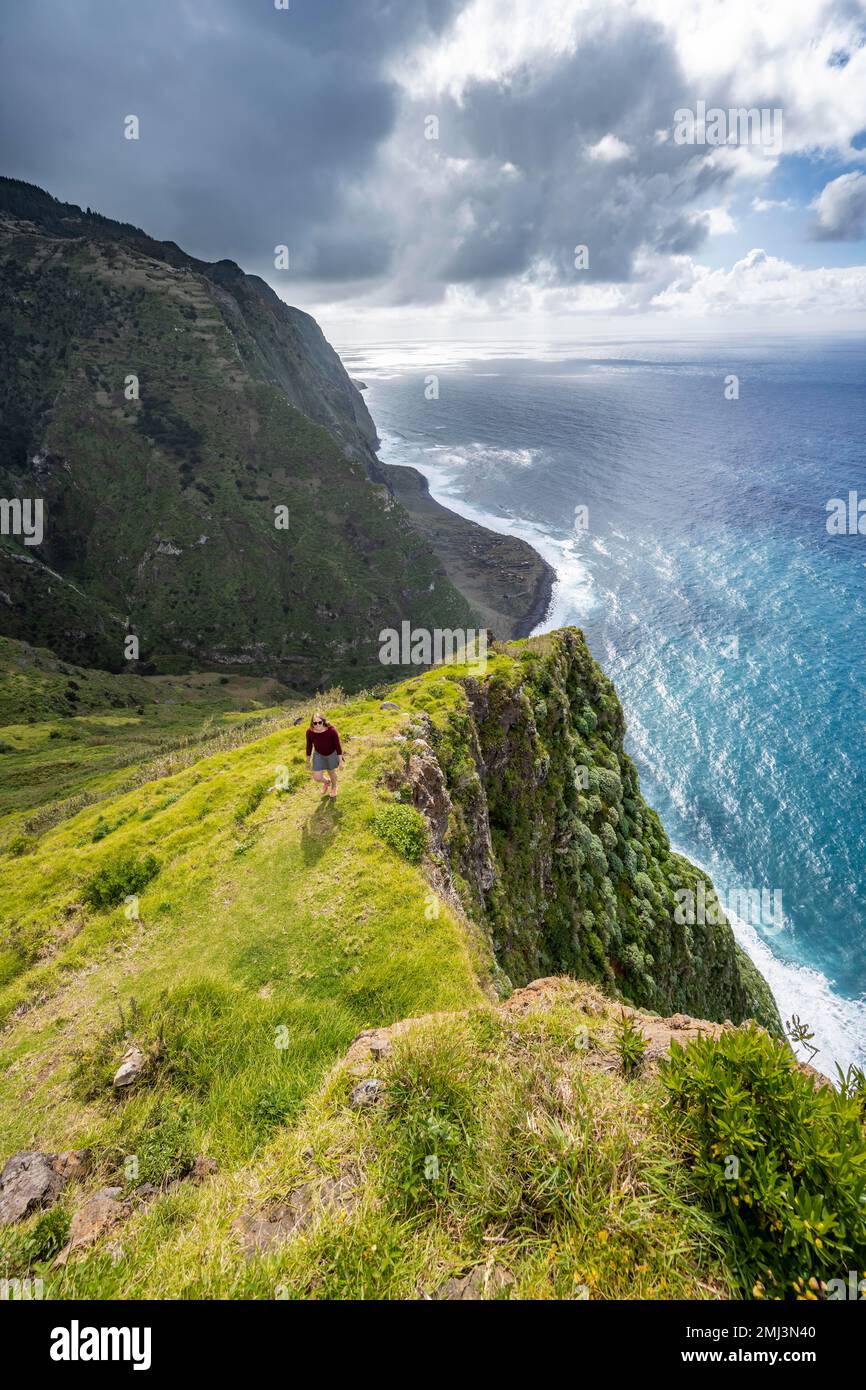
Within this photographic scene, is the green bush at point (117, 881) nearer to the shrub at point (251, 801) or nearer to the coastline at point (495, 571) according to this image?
the shrub at point (251, 801)

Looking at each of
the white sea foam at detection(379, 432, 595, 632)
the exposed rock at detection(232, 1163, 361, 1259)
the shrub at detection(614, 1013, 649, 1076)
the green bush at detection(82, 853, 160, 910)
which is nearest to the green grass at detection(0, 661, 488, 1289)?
the green bush at detection(82, 853, 160, 910)

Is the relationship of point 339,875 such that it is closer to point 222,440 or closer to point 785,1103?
point 785,1103

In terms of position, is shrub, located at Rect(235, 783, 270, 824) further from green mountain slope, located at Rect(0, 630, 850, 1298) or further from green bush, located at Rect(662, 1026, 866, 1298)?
green bush, located at Rect(662, 1026, 866, 1298)

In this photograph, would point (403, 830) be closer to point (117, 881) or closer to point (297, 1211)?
point (117, 881)

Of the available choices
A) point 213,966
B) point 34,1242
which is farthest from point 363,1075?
point 213,966

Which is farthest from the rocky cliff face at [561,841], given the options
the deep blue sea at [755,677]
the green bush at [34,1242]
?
the deep blue sea at [755,677]

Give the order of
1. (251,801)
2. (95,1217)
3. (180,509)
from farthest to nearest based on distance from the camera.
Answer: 1. (180,509)
2. (251,801)
3. (95,1217)

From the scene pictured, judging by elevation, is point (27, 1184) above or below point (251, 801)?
below
